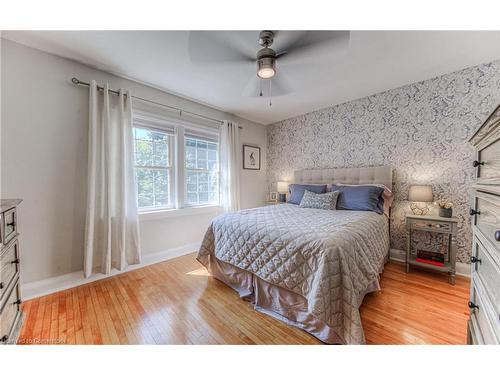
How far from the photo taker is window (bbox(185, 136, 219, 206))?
127 inches

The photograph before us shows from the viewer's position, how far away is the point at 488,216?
2.80ft

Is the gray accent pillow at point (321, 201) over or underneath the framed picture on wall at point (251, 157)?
underneath

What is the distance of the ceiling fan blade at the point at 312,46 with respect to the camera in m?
1.34

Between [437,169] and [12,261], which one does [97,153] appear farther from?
[437,169]

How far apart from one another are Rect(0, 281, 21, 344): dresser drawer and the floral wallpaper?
377cm

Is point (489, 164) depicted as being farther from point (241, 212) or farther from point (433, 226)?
point (241, 212)

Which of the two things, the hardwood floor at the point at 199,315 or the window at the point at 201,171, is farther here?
the window at the point at 201,171

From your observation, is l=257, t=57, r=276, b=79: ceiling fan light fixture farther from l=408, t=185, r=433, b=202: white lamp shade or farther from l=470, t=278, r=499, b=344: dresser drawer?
l=408, t=185, r=433, b=202: white lamp shade

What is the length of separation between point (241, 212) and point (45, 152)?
2.11 metres

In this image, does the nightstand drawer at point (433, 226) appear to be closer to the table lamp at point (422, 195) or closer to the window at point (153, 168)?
the table lamp at point (422, 195)

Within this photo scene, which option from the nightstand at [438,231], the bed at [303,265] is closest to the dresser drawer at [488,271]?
the bed at [303,265]

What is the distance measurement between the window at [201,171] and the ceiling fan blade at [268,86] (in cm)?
141

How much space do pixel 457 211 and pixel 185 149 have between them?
3.71 m

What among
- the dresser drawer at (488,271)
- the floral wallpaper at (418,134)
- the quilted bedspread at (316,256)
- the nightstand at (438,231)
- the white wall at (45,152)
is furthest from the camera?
the floral wallpaper at (418,134)
